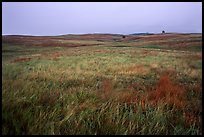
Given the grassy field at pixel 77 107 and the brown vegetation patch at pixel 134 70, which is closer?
the grassy field at pixel 77 107

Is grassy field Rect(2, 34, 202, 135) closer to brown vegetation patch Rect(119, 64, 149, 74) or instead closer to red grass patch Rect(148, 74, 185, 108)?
red grass patch Rect(148, 74, 185, 108)

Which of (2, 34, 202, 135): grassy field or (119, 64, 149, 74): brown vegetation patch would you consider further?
(119, 64, 149, 74): brown vegetation patch

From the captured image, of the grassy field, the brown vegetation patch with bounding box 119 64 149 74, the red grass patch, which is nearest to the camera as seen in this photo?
the grassy field

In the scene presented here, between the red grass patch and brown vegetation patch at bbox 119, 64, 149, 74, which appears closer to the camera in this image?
the red grass patch

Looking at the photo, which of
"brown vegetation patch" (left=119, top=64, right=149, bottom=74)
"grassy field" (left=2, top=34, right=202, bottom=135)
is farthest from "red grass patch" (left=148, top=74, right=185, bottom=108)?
"brown vegetation patch" (left=119, top=64, right=149, bottom=74)

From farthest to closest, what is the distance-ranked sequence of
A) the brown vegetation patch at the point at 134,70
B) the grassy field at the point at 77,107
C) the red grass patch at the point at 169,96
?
the brown vegetation patch at the point at 134,70, the red grass patch at the point at 169,96, the grassy field at the point at 77,107

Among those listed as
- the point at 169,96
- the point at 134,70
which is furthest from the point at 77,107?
the point at 134,70

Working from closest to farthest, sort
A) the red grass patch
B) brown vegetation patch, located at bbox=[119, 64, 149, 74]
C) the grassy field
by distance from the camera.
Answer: the grassy field → the red grass patch → brown vegetation patch, located at bbox=[119, 64, 149, 74]

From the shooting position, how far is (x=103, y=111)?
356 cm

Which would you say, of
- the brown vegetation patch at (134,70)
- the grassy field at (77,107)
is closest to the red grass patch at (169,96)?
the grassy field at (77,107)

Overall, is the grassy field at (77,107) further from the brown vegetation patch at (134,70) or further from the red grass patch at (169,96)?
the brown vegetation patch at (134,70)

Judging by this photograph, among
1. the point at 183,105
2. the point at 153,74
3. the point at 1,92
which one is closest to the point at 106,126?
the point at 1,92

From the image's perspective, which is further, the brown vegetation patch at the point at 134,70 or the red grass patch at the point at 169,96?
the brown vegetation patch at the point at 134,70

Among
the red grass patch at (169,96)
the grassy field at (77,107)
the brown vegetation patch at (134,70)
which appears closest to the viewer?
the grassy field at (77,107)
